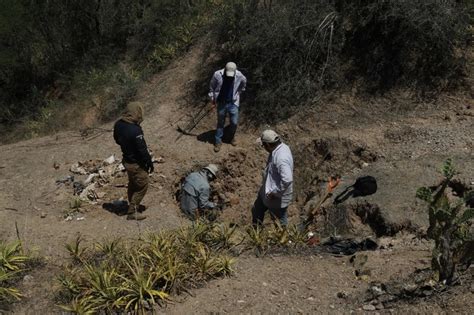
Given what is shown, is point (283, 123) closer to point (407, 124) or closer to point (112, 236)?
point (407, 124)

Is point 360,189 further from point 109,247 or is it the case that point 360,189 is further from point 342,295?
point 109,247

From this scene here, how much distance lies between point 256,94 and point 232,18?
2.20m

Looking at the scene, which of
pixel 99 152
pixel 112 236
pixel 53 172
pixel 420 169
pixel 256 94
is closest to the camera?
pixel 112 236

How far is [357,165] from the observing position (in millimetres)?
7582

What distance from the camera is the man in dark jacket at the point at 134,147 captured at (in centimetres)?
605

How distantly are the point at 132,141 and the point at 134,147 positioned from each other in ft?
0.32

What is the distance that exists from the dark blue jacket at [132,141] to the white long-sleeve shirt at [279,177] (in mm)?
1625

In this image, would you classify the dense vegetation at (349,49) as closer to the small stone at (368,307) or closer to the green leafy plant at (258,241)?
the green leafy plant at (258,241)

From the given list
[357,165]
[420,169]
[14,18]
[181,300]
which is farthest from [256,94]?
[14,18]

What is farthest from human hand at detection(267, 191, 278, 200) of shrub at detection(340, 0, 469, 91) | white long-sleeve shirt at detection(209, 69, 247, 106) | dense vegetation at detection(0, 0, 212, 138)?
dense vegetation at detection(0, 0, 212, 138)

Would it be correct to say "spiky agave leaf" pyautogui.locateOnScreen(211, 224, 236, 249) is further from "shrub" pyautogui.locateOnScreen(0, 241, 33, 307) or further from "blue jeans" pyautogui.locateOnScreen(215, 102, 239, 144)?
Answer: "blue jeans" pyautogui.locateOnScreen(215, 102, 239, 144)

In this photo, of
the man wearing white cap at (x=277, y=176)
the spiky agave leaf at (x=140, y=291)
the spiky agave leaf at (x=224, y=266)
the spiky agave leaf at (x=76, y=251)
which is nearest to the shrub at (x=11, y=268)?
the spiky agave leaf at (x=76, y=251)

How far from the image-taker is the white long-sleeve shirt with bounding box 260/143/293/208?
213 inches

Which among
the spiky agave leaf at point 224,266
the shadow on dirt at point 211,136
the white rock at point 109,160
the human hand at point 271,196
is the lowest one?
the white rock at point 109,160
